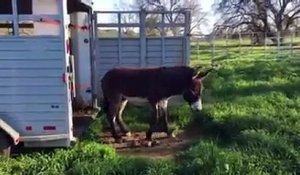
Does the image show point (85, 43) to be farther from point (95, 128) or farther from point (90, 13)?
point (95, 128)

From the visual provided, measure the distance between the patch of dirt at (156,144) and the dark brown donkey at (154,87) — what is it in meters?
0.17

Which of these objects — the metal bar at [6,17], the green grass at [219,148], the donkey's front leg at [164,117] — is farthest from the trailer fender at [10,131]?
the donkey's front leg at [164,117]

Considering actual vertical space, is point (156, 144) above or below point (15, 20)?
below

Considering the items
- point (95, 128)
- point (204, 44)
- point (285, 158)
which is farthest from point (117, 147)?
point (204, 44)

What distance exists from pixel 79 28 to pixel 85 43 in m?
0.33

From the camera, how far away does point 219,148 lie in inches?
332

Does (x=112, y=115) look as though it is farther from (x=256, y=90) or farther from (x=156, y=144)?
(x=256, y=90)

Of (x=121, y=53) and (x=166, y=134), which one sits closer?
(x=166, y=134)

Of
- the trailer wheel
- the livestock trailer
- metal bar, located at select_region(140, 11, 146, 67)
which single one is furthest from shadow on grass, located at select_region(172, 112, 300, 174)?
metal bar, located at select_region(140, 11, 146, 67)

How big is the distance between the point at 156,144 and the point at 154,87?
3.45ft

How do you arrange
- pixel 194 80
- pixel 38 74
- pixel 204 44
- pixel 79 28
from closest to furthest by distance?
pixel 38 74, pixel 194 80, pixel 79 28, pixel 204 44

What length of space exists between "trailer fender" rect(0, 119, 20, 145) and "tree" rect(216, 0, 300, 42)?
53.4 m

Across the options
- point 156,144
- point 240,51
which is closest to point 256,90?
point 156,144

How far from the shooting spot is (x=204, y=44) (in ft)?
118
